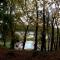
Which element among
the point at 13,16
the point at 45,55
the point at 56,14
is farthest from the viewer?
the point at 13,16

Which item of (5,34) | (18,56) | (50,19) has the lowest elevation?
(18,56)

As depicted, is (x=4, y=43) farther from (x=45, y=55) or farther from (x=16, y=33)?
(x=45, y=55)

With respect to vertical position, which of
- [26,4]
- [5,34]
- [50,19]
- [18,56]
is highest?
[26,4]

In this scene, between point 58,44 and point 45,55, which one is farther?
point 58,44

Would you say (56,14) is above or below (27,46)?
above

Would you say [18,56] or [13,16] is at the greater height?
[13,16]

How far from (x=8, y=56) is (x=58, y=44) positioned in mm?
5191

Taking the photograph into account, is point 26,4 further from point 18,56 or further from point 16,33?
point 18,56

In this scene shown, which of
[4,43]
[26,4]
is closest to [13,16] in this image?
[26,4]

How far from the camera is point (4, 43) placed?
613 inches

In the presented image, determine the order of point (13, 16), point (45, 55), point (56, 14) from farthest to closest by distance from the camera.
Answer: point (13, 16) < point (56, 14) < point (45, 55)

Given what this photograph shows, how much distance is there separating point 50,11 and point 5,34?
14.7ft

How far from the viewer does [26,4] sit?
1494 cm

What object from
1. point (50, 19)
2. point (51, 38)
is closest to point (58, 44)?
point (51, 38)
